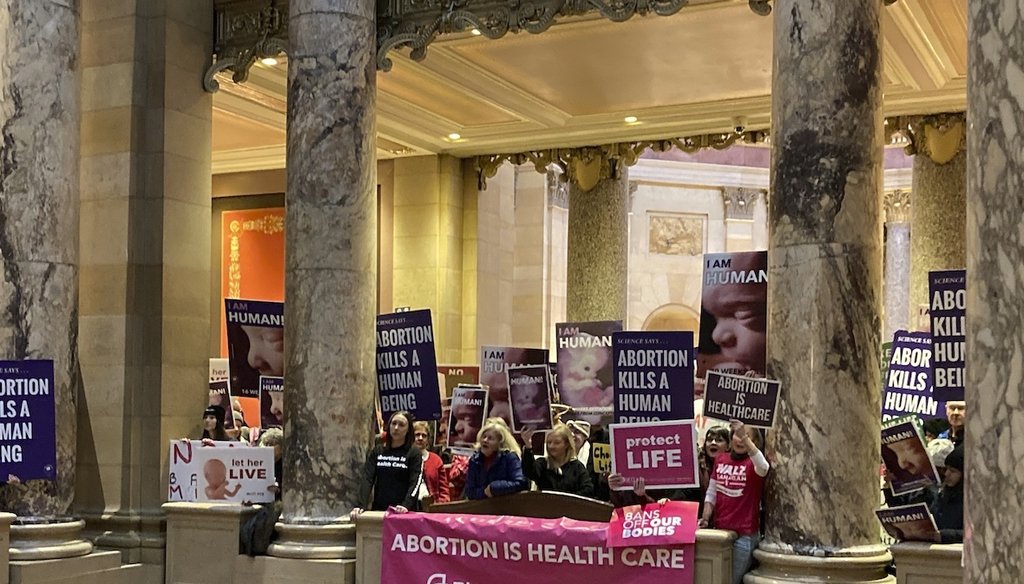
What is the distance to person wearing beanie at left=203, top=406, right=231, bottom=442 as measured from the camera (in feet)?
40.1

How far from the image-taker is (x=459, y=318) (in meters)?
19.8

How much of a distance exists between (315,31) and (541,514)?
174 inches

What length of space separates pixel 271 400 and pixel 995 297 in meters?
9.09

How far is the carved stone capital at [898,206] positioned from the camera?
25.8 m

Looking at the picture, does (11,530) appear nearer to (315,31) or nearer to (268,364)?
(268,364)

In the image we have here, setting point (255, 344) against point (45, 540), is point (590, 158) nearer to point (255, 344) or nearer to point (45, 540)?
point (255, 344)

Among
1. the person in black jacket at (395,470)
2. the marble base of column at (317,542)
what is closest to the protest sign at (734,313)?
the person in black jacket at (395,470)

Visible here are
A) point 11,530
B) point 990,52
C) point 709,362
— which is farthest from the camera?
point 11,530

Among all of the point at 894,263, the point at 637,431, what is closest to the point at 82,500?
the point at 637,431

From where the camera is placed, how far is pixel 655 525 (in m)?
9.20

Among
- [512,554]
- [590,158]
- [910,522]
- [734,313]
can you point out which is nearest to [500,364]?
[734,313]

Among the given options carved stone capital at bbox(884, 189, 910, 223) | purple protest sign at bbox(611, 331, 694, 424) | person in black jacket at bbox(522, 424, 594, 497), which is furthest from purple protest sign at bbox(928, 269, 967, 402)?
carved stone capital at bbox(884, 189, 910, 223)

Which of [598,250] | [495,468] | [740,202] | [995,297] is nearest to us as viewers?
[995,297]

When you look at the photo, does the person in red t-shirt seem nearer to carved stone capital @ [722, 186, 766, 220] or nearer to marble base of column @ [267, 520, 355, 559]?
marble base of column @ [267, 520, 355, 559]
